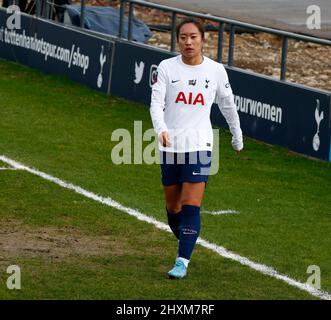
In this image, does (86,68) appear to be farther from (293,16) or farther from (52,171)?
(52,171)

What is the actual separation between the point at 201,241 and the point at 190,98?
211cm

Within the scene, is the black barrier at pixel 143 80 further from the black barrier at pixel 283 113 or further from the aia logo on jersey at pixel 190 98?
the aia logo on jersey at pixel 190 98

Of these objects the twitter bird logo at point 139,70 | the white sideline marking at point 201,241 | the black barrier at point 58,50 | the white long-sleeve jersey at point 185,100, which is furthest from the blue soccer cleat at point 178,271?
the black barrier at point 58,50

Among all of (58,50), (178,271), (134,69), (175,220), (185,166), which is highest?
(185,166)

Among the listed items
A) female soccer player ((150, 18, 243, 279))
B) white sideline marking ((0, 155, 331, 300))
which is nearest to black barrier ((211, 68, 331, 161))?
white sideline marking ((0, 155, 331, 300))

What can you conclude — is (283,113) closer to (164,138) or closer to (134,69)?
(134,69)

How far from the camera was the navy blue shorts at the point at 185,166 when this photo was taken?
10469mm

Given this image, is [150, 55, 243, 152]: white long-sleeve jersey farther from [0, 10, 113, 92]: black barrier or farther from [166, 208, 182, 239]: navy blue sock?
[0, 10, 113, 92]: black barrier

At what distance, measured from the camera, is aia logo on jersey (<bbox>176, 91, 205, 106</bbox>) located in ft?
34.1

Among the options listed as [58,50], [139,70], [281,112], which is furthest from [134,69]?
[281,112]

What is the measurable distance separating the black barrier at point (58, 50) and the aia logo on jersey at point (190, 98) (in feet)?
33.9

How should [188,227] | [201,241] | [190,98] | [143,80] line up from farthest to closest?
[143,80], [201,241], [188,227], [190,98]

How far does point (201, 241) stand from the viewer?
12.1 m

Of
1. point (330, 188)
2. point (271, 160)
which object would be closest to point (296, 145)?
point (271, 160)
